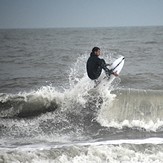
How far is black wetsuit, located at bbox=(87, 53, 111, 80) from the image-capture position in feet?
33.1

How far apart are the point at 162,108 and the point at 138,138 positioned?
2.31m

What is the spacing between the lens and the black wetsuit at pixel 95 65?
10.1m

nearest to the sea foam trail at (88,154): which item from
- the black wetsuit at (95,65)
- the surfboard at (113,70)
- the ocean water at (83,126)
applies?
the ocean water at (83,126)

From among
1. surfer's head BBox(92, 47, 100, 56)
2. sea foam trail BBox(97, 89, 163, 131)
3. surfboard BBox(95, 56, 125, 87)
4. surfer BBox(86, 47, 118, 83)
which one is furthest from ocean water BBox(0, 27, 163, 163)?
surfer's head BBox(92, 47, 100, 56)

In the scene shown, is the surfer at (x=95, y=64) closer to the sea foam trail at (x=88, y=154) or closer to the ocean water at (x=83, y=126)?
the ocean water at (x=83, y=126)

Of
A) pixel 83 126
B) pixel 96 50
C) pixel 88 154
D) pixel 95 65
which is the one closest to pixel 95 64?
pixel 95 65

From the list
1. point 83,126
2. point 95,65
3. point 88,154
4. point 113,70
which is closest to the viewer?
point 88,154

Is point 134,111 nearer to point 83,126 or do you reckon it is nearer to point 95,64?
point 83,126

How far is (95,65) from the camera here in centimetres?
1014

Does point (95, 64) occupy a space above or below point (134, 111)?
above

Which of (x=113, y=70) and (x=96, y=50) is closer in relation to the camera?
(x=96, y=50)

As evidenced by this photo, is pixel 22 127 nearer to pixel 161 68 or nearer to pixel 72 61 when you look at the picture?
pixel 161 68

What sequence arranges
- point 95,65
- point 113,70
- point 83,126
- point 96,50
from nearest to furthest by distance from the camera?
1. point 83,126
2. point 96,50
3. point 95,65
4. point 113,70

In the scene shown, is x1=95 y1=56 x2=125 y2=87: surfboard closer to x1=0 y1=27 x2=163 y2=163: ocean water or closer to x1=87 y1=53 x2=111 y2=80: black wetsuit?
x1=0 y1=27 x2=163 y2=163: ocean water
